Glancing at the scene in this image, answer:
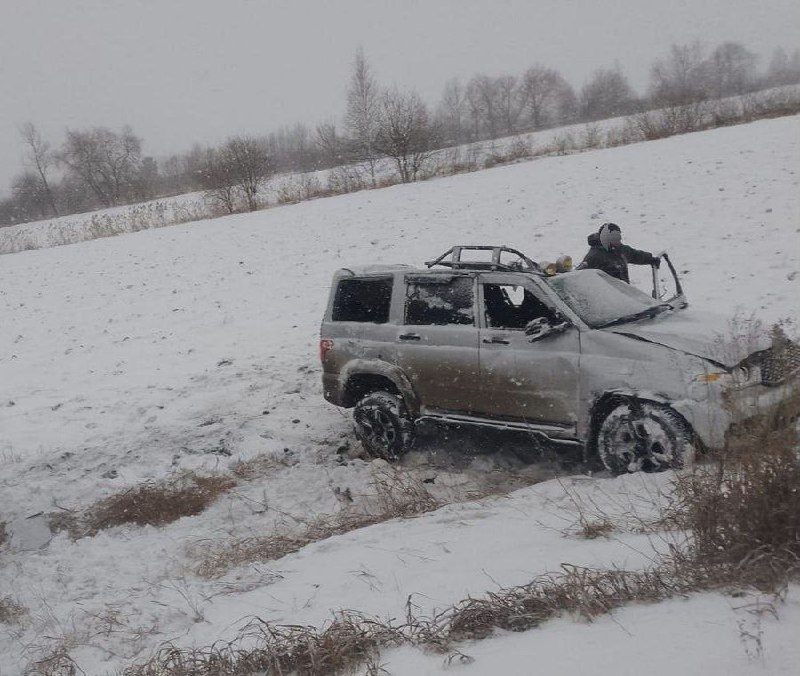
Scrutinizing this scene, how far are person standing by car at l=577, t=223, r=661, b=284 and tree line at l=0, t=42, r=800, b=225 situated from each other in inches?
613

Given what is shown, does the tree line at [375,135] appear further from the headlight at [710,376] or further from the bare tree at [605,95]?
the headlight at [710,376]

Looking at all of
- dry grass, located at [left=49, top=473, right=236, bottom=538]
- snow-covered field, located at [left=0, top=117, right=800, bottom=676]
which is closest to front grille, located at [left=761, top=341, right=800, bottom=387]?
snow-covered field, located at [left=0, top=117, right=800, bottom=676]

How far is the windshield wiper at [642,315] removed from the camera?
16.0 ft

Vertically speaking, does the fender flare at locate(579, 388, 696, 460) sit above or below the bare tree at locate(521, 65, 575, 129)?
below

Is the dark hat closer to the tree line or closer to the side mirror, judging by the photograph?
the side mirror

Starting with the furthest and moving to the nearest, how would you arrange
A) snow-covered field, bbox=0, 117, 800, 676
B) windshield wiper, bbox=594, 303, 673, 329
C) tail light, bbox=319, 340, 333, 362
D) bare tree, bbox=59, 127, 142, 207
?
bare tree, bbox=59, 127, 142, 207 < tail light, bbox=319, 340, 333, 362 < windshield wiper, bbox=594, 303, 673, 329 < snow-covered field, bbox=0, 117, 800, 676

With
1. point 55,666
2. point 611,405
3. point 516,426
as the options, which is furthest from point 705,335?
point 55,666

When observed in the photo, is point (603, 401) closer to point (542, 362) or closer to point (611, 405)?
point (611, 405)

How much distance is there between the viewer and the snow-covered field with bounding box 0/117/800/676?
3.29 metres

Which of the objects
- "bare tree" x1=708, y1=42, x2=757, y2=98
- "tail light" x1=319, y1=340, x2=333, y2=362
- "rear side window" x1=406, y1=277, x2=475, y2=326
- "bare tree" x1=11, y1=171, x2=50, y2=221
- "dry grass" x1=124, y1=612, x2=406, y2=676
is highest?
"bare tree" x1=11, y1=171, x2=50, y2=221

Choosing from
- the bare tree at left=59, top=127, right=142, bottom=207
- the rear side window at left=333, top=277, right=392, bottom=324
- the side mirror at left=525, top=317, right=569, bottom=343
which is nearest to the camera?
the side mirror at left=525, top=317, right=569, bottom=343

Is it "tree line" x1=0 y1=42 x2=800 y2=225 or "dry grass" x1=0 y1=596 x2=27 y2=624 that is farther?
"tree line" x1=0 y1=42 x2=800 y2=225

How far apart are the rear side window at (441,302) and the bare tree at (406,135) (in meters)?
16.8

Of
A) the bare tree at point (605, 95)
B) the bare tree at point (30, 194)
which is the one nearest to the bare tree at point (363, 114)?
the bare tree at point (605, 95)
